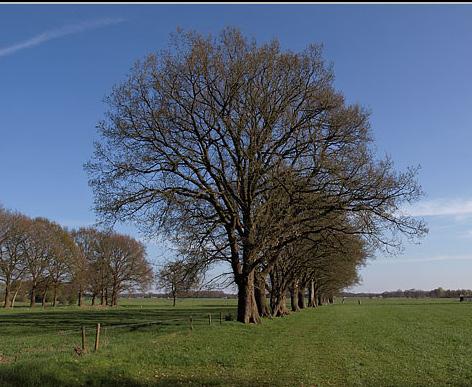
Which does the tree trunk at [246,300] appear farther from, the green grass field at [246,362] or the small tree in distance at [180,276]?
the green grass field at [246,362]

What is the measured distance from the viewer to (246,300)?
35312 mm

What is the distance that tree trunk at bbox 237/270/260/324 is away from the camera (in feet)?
115

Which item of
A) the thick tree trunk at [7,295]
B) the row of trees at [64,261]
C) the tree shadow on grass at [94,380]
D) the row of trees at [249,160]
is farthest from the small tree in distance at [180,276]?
the thick tree trunk at [7,295]

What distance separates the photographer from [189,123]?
105ft

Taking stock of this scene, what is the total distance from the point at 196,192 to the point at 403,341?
1397 centimetres

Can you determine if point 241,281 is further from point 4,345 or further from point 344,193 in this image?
point 4,345

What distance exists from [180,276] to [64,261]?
58.1m

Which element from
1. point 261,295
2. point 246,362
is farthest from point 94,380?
point 261,295

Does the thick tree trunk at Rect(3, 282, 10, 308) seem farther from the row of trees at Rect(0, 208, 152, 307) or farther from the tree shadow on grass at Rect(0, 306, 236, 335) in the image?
the tree shadow on grass at Rect(0, 306, 236, 335)

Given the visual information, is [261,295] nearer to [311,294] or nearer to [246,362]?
[246,362]

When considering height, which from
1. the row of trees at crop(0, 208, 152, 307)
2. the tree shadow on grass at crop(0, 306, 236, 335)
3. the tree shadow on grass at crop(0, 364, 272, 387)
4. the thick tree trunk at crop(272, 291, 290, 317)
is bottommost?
the tree shadow on grass at crop(0, 364, 272, 387)

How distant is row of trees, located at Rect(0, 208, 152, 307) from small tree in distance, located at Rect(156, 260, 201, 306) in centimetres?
5008

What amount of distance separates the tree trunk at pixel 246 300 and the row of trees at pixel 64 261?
50837 mm

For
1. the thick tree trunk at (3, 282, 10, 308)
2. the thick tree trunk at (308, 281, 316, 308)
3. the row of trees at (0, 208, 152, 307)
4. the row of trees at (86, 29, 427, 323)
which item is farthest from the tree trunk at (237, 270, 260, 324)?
the thick tree trunk at (308, 281, 316, 308)
